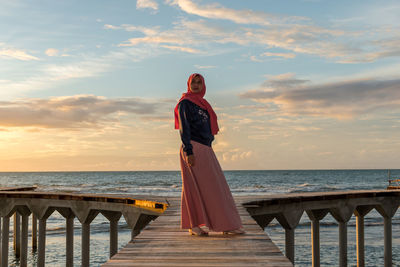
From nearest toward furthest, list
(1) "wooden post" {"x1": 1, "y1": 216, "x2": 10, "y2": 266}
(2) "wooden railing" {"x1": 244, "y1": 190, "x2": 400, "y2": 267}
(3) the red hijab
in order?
(3) the red hijab → (2) "wooden railing" {"x1": 244, "y1": 190, "x2": 400, "y2": 267} → (1) "wooden post" {"x1": 1, "y1": 216, "x2": 10, "y2": 266}

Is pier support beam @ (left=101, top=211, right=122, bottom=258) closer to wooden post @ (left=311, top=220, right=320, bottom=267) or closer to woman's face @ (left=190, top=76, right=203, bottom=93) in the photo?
wooden post @ (left=311, top=220, right=320, bottom=267)

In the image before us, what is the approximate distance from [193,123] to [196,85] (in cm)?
50

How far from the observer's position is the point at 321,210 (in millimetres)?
12109

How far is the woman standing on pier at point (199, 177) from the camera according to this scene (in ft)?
17.9

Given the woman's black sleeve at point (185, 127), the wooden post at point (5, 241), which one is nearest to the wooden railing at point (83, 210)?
the wooden post at point (5, 241)

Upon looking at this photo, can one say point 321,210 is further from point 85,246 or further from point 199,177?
point 199,177

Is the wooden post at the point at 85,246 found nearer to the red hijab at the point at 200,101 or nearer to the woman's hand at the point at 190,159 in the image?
the red hijab at the point at 200,101

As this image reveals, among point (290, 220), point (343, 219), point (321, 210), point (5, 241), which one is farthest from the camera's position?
point (5, 241)

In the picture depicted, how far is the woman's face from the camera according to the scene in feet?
18.4

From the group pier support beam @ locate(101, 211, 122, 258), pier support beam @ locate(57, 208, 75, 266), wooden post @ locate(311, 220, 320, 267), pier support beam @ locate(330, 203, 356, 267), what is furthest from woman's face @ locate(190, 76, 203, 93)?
pier support beam @ locate(57, 208, 75, 266)

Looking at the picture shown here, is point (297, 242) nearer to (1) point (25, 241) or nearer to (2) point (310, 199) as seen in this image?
(2) point (310, 199)

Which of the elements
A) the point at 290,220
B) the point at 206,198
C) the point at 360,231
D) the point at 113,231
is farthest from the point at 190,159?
the point at 360,231

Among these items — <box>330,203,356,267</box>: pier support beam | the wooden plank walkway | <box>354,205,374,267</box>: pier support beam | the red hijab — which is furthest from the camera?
<box>354,205,374,267</box>: pier support beam

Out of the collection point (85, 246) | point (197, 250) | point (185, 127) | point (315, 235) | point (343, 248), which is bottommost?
point (343, 248)
